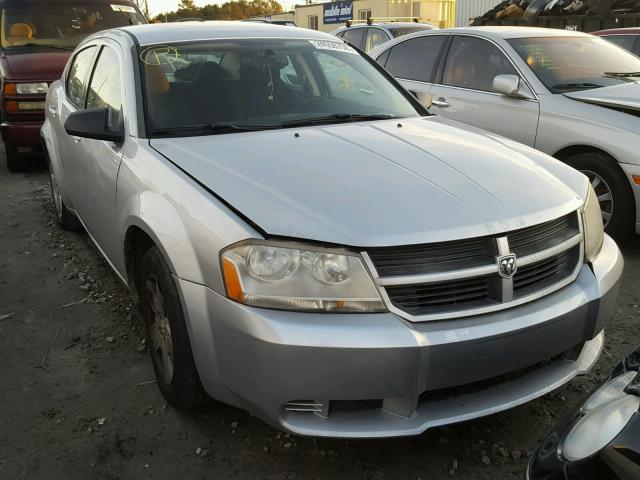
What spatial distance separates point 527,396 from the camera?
2.21 metres

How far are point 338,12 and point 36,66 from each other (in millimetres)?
28459

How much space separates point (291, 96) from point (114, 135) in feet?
3.08

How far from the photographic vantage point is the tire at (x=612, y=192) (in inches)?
170

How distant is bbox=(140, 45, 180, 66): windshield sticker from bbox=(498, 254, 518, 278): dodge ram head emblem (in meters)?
2.04

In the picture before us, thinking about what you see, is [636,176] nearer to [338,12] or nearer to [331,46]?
[331,46]

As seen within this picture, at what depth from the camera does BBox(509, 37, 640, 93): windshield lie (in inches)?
199

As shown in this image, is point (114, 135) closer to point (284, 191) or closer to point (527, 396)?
point (284, 191)

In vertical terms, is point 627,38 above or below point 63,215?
above

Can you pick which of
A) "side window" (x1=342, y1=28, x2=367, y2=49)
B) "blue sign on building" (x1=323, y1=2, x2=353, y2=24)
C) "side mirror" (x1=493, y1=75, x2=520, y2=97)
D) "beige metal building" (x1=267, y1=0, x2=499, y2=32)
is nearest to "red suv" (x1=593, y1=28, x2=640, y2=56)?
"side mirror" (x1=493, y1=75, x2=520, y2=97)

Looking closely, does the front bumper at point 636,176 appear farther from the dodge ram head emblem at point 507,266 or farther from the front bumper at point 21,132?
the front bumper at point 21,132

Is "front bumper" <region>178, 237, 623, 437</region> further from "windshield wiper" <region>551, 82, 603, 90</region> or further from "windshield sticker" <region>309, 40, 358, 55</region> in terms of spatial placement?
"windshield wiper" <region>551, 82, 603, 90</region>

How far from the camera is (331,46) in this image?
3.84 m

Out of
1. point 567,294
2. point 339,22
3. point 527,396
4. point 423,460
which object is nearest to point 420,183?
point 567,294

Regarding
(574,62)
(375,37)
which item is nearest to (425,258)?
(574,62)
